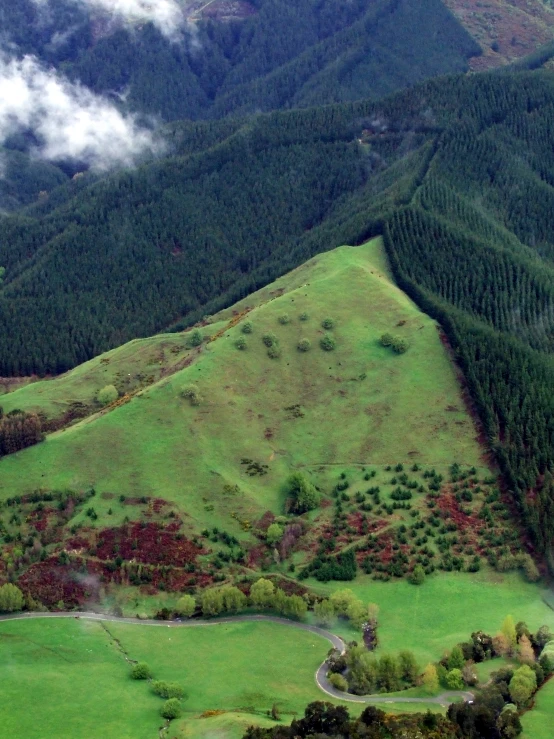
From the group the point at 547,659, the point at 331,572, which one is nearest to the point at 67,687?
the point at 331,572

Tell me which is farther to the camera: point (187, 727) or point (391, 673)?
point (391, 673)

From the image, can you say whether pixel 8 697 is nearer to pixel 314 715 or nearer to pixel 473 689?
pixel 314 715

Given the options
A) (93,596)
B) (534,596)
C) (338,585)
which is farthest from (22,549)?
(534,596)

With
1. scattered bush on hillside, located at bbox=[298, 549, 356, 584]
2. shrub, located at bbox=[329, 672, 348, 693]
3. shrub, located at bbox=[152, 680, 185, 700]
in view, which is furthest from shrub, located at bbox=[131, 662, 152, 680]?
scattered bush on hillside, located at bbox=[298, 549, 356, 584]

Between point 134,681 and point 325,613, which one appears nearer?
point 134,681

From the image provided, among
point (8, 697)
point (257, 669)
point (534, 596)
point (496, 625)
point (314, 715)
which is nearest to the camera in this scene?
point (314, 715)

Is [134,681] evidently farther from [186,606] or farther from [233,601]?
[233,601]

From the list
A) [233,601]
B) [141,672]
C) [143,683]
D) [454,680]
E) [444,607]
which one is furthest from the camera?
[233,601]

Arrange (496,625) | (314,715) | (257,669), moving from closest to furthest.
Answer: (314,715), (257,669), (496,625)

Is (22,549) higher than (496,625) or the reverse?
higher
